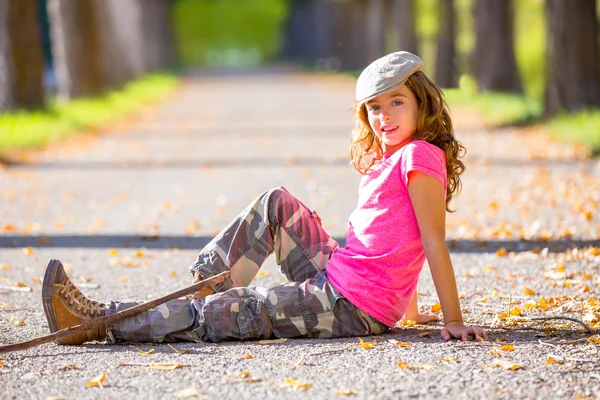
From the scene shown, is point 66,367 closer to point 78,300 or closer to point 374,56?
point 78,300

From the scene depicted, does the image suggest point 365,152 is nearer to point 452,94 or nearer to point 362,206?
point 362,206

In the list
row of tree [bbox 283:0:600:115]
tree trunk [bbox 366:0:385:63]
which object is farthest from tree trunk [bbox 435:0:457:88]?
tree trunk [bbox 366:0:385:63]

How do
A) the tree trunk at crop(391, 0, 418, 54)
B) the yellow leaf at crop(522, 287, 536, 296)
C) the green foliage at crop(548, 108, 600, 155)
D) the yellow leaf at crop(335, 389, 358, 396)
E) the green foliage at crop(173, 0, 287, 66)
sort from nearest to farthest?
the yellow leaf at crop(335, 389, 358, 396)
the yellow leaf at crop(522, 287, 536, 296)
the green foliage at crop(548, 108, 600, 155)
the tree trunk at crop(391, 0, 418, 54)
the green foliage at crop(173, 0, 287, 66)

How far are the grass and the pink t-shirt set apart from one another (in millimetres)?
10248

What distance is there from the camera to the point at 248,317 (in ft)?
14.9

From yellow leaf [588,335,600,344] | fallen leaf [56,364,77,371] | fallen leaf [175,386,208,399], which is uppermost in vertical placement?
fallen leaf [175,386,208,399]

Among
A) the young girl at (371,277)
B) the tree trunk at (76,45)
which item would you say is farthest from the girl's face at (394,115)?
the tree trunk at (76,45)

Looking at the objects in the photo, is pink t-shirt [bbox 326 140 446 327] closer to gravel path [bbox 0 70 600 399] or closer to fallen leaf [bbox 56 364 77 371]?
gravel path [bbox 0 70 600 399]

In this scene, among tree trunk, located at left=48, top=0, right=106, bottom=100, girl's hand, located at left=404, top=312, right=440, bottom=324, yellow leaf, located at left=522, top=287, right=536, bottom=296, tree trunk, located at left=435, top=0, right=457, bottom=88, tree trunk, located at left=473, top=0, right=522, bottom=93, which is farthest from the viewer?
tree trunk, located at left=435, top=0, right=457, bottom=88

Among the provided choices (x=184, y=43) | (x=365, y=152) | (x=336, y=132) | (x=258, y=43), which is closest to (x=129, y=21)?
(x=336, y=132)

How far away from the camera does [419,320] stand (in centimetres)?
494

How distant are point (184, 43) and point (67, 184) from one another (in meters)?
75.2

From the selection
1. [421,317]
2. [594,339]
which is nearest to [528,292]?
[421,317]

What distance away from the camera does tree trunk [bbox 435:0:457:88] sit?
2741cm
